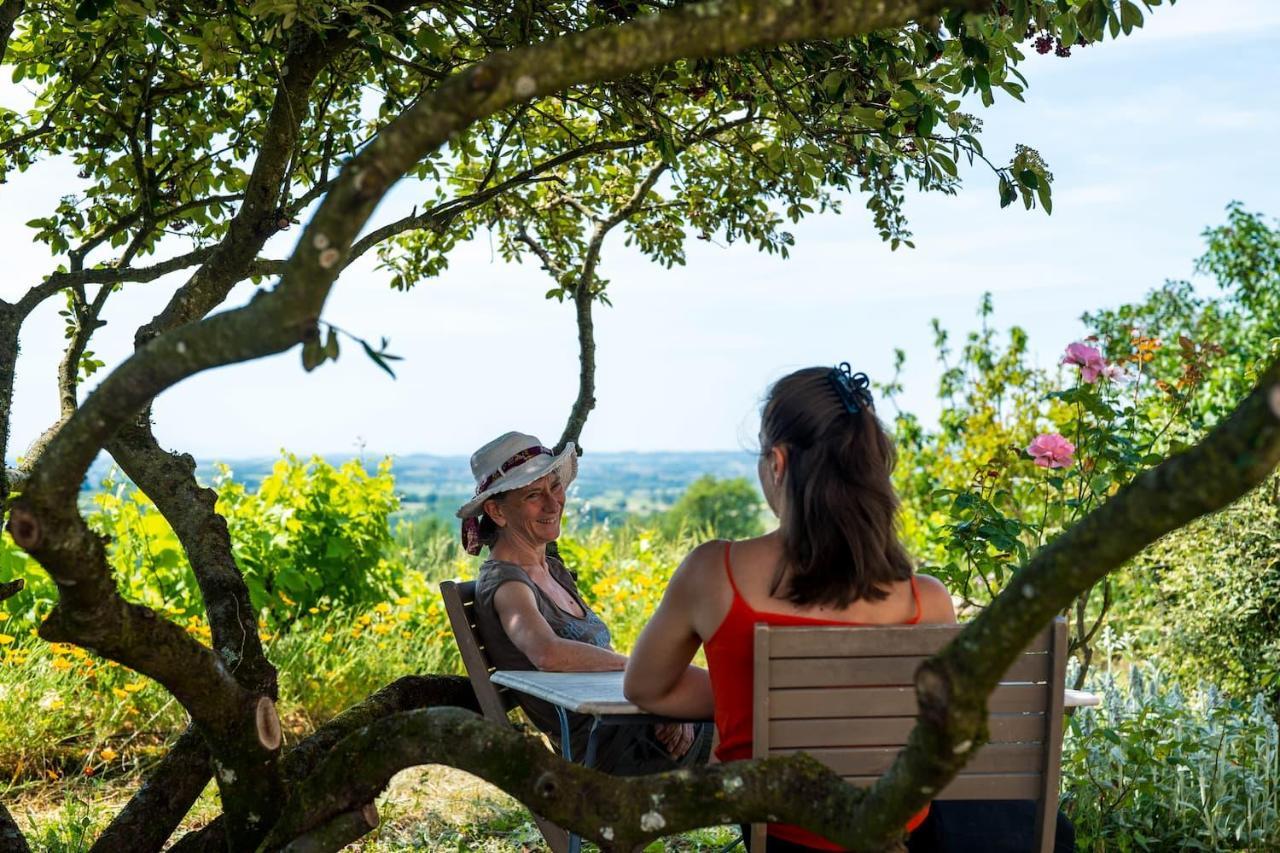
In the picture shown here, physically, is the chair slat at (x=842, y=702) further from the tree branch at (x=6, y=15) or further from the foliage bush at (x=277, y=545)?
the foliage bush at (x=277, y=545)

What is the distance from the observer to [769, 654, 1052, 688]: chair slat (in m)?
2.43

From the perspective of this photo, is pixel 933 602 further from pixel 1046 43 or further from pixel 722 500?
pixel 722 500

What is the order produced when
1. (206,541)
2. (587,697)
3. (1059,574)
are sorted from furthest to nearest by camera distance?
(206,541), (587,697), (1059,574)

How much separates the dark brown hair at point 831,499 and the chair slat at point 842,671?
0.46ft

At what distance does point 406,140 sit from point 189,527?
6.26ft

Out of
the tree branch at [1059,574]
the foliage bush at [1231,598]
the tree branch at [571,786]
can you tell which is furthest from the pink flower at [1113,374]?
the tree branch at [1059,574]

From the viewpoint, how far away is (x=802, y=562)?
254cm

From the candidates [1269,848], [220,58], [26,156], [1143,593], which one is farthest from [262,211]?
[1143,593]

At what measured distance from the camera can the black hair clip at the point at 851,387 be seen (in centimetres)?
255

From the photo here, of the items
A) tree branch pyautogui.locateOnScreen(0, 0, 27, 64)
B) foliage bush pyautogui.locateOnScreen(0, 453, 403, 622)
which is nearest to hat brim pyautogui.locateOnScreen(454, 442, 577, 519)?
tree branch pyautogui.locateOnScreen(0, 0, 27, 64)

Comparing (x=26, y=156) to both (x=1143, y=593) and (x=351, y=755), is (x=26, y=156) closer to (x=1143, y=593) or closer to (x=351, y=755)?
(x=351, y=755)

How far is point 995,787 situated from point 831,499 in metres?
0.67

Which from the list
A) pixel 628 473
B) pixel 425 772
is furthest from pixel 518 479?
pixel 628 473

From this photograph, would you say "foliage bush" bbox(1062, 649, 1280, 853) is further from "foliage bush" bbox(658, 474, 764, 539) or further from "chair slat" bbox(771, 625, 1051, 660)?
"foliage bush" bbox(658, 474, 764, 539)
